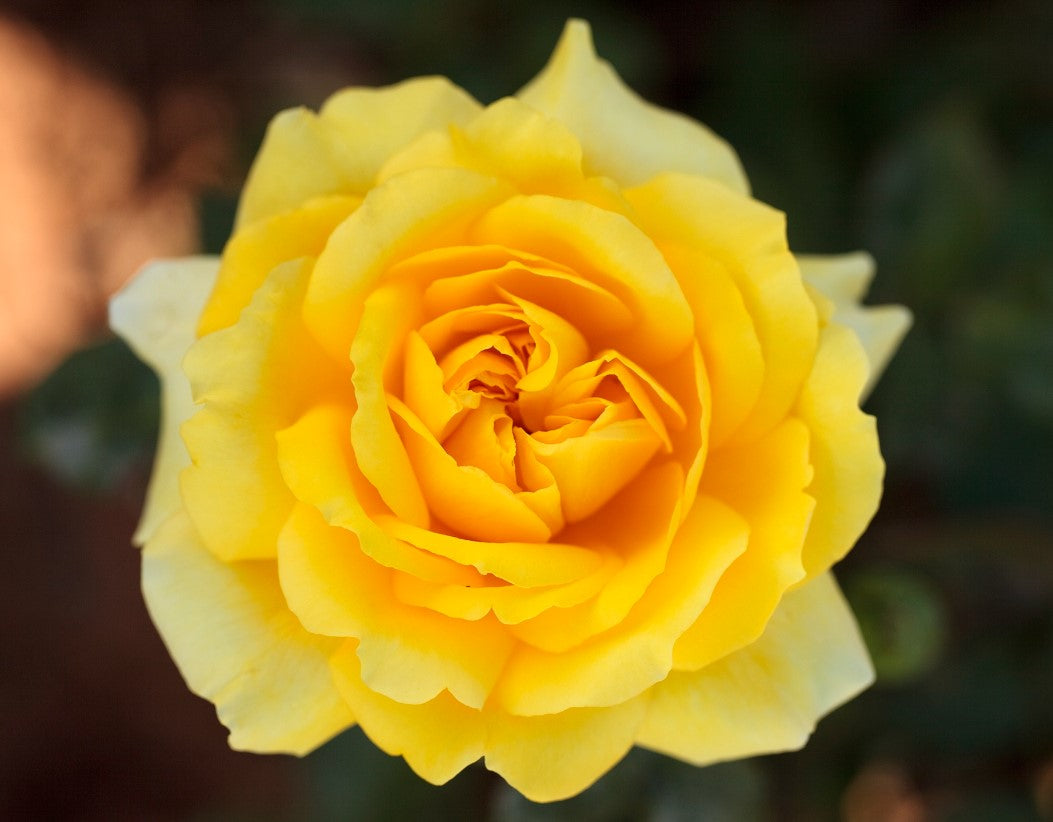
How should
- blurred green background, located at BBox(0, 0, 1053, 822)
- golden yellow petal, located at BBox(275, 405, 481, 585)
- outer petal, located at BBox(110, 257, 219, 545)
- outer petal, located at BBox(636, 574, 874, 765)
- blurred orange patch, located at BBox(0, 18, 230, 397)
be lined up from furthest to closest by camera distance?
blurred orange patch, located at BBox(0, 18, 230, 397) < blurred green background, located at BBox(0, 0, 1053, 822) < outer petal, located at BBox(110, 257, 219, 545) < outer petal, located at BBox(636, 574, 874, 765) < golden yellow petal, located at BBox(275, 405, 481, 585)

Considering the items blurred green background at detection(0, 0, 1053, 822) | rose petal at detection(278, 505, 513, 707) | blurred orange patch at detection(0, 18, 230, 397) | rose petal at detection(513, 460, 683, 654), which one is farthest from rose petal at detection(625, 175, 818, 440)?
blurred orange patch at detection(0, 18, 230, 397)

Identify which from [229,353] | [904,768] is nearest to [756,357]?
[229,353]

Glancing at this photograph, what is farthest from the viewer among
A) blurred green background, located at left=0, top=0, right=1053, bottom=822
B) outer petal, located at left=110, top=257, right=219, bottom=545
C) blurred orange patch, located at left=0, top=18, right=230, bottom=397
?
blurred orange patch, located at left=0, top=18, right=230, bottom=397

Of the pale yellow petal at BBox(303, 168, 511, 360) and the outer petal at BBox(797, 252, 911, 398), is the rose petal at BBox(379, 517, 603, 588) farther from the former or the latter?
the outer petal at BBox(797, 252, 911, 398)

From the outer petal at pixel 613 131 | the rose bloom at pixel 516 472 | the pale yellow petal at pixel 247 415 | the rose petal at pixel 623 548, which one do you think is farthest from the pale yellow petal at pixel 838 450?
the pale yellow petal at pixel 247 415

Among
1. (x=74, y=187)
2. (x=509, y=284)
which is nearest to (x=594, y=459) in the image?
(x=509, y=284)

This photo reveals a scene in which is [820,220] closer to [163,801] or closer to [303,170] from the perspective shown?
[303,170]

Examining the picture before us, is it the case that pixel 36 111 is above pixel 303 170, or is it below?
below
